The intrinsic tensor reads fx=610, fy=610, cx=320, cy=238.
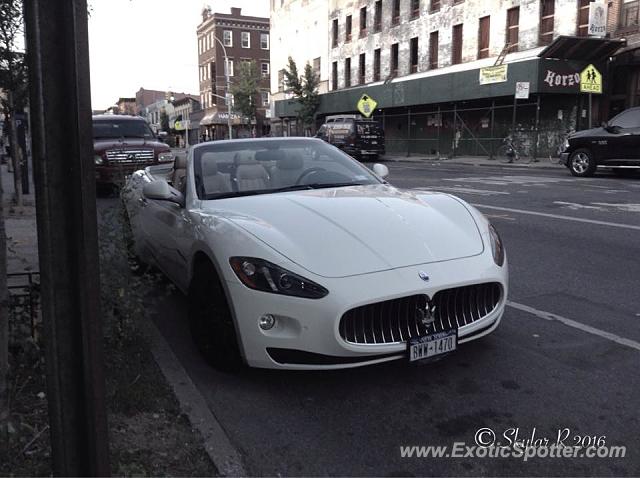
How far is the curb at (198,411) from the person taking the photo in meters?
2.78

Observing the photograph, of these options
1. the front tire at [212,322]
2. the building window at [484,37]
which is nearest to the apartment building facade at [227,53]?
the building window at [484,37]

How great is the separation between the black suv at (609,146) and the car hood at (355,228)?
13629 millimetres

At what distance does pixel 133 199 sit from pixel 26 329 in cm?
276

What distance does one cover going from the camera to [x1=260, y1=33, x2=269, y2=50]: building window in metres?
75.4

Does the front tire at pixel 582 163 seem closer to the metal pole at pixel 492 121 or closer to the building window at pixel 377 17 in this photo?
the metal pole at pixel 492 121

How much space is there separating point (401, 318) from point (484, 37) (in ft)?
104

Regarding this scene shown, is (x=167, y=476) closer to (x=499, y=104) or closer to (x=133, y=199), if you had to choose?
(x=133, y=199)

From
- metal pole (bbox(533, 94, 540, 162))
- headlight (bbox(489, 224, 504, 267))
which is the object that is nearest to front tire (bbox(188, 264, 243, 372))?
headlight (bbox(489, 224, 504, 267))

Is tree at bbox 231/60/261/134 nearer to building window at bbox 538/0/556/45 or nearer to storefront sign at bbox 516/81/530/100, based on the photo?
building window at bbox 538/0/556/45

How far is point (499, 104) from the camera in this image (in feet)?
101

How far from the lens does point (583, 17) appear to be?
2641 cm

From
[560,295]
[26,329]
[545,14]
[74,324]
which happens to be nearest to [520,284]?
[560,295]

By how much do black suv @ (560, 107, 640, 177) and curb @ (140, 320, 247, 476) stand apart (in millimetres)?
15063

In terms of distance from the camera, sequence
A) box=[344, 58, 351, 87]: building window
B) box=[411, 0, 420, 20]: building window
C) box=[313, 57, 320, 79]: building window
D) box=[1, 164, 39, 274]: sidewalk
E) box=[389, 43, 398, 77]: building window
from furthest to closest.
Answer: box=[313, 57, 320, 79]: building window < box=[344, 58, 351, 87]: building window < box=[389, 43, 398, 77]: building window < box=[411, 0, 420, 20]: building window < box=[1, 164, 39, 274]: sidewalk
